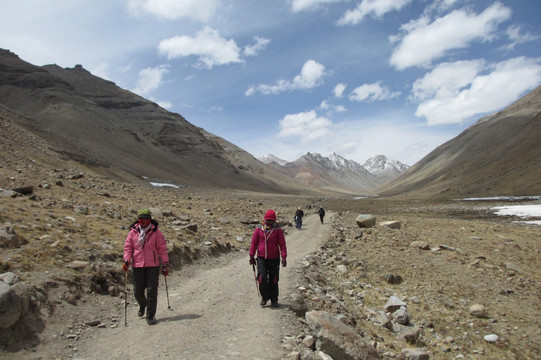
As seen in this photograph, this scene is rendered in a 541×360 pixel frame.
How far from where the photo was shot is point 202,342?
22.6ft

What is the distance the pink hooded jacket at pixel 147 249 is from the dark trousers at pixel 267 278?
2.49 metres

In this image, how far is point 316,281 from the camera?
1257 cm

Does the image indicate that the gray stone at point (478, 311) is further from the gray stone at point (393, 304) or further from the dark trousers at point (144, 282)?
the dark trousers at point (144, 282)

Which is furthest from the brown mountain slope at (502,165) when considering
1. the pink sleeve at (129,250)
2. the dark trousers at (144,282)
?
the pink sleeve at (129,250)

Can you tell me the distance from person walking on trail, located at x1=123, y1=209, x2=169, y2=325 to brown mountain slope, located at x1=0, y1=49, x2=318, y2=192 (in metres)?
47.9

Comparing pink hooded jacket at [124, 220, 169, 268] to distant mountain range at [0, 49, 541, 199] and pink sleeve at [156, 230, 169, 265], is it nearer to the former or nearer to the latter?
pink sleeve at [156, 230, 169, 265]

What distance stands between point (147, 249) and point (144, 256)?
18 cm

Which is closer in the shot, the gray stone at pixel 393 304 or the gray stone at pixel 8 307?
the gray stone at pixel 8 307

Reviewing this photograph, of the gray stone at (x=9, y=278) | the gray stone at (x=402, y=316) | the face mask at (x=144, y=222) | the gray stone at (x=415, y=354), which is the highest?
the face mask at (x=144, y=222)

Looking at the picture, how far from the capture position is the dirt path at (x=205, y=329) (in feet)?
21.3

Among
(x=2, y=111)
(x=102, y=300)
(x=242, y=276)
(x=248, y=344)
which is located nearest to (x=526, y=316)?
(x=242, y=276)

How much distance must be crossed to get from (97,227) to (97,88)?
152459 millimetres

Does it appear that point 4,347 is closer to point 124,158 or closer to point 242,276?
point 242,276

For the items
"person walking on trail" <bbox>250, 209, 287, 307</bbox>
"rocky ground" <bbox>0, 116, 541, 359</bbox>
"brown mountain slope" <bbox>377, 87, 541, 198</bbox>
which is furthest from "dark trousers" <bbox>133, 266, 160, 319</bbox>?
"brown mountain slope" <bbox>377, 87, 541, 198</bbox>
